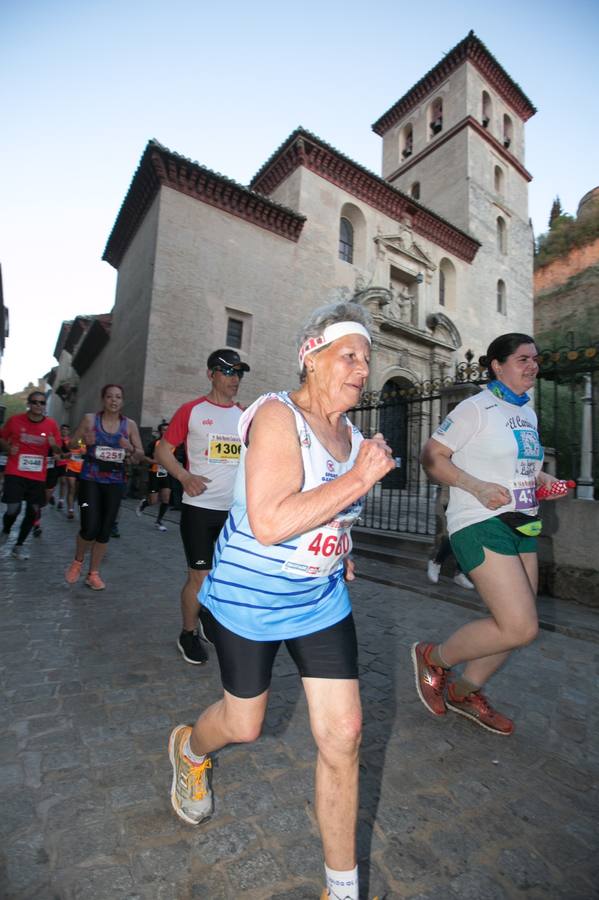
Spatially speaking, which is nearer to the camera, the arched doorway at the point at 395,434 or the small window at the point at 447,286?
the arched doorway at the point at 395,434

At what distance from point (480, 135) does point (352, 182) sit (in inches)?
452

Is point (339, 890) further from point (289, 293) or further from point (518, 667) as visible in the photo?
point (289, 293)

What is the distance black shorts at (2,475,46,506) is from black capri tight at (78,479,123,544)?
2168 mm

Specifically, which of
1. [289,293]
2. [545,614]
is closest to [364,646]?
[545,614]

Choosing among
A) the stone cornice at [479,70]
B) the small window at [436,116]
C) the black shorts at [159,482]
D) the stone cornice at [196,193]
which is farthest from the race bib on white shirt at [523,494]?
the stone cornice at [479,70]

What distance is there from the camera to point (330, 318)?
1742 mm

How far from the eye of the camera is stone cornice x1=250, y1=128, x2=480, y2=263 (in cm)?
1875

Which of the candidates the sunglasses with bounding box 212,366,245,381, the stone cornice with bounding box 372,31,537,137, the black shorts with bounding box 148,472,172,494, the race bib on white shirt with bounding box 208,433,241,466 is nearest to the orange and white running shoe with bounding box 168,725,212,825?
the race bib on white shirt with bounding box 208,433,241,466

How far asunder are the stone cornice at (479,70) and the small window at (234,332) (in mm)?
22683

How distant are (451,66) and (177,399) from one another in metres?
27.3

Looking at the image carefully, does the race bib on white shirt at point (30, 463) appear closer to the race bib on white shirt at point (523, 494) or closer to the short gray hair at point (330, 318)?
the short gray hair at point (330, 318)

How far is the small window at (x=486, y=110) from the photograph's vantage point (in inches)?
1056

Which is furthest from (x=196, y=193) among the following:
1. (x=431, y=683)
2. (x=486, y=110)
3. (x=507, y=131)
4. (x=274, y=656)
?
(x=507, y=131)

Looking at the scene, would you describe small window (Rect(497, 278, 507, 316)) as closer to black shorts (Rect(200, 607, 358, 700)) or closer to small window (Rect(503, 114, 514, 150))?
small window (Rect(503, 114, 514, 150))
